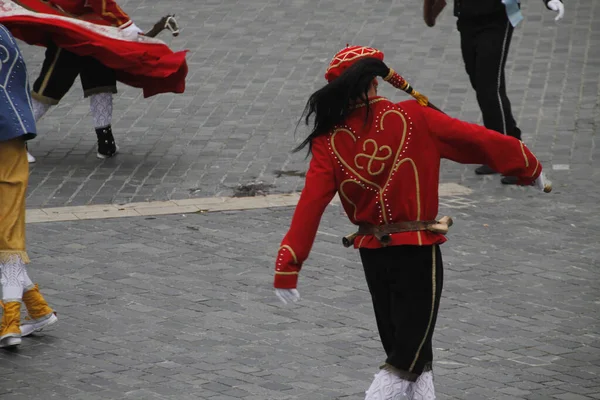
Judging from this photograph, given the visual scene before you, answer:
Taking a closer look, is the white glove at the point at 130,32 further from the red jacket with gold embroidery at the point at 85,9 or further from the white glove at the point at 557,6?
the white glove at the point at 557,6

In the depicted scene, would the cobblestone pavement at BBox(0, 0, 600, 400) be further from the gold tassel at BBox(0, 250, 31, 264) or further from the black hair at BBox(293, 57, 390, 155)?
the black hair at BBox(293, 57, 390, 155)

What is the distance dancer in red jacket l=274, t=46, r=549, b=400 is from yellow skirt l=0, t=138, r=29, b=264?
1.91 metres

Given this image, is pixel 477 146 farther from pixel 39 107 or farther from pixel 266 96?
pixel 266 96

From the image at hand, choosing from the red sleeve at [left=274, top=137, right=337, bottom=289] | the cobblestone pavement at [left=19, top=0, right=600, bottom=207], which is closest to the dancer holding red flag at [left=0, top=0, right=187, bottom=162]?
the cobblestone pavement at [left=19, top=0, right=600, bottom=207]

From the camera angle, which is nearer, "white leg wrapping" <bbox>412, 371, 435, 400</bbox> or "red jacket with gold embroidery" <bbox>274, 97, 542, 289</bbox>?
"red jacket with gold embroidery" <bbox>274, 97, 542, 289</bbox>

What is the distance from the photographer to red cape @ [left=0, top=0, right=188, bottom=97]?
9.37 meters

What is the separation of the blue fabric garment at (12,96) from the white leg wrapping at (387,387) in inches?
90.9

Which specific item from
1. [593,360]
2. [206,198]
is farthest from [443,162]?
[593,360]

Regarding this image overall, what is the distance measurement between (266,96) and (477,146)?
6330 mm

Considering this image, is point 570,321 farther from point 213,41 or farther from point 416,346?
point 213,41

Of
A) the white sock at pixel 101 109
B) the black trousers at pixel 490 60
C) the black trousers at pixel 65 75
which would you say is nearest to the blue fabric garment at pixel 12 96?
the black trousers at pixel 65 75

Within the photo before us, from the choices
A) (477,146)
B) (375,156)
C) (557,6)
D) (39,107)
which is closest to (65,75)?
(39,107)

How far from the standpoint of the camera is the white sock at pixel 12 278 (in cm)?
640

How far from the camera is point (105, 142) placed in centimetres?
991
